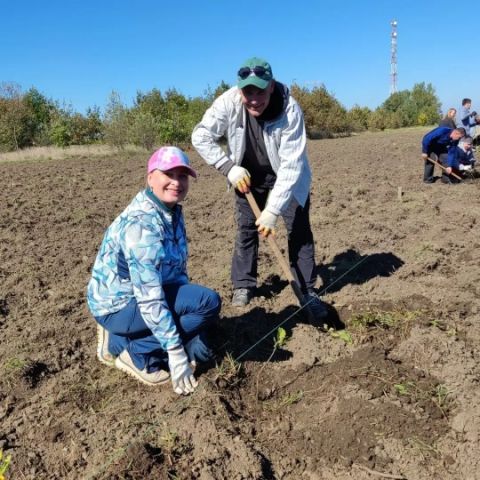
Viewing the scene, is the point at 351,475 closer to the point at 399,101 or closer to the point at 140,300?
the point at 140,300

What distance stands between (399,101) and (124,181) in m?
48.0

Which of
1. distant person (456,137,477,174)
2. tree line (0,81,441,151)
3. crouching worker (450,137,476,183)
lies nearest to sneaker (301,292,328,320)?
crouching worker (450,137,476,183)

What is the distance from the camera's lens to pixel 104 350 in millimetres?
3271

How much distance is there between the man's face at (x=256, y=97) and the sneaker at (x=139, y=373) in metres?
1.86

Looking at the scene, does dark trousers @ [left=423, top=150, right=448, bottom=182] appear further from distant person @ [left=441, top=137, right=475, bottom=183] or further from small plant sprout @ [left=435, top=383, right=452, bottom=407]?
→ small plant sprout @ [left=435, top=383, right=452, bottom=407]

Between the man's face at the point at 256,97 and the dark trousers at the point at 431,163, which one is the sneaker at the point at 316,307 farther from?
the dark trousers at the point at 431,163

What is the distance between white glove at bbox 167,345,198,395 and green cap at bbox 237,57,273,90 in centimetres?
173

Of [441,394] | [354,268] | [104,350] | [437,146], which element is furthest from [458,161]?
[104,350]

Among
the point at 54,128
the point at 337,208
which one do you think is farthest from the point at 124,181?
the point at 54,128

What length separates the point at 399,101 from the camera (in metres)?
52.8

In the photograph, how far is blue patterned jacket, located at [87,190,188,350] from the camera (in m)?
2.61

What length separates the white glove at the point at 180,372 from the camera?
2.71m

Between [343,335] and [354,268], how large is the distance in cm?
157

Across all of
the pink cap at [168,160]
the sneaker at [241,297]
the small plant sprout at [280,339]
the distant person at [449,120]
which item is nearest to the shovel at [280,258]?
the small plant sprout at [280,339]
